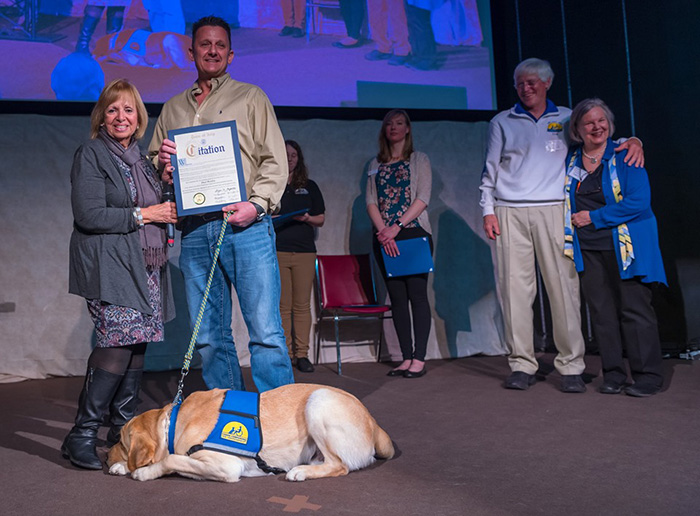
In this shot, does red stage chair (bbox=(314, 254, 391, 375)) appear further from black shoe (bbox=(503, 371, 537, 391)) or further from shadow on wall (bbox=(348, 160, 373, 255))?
black shoe (bbox=(503, 371, 537, 391))

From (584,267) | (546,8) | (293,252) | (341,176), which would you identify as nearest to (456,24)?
(546,8)

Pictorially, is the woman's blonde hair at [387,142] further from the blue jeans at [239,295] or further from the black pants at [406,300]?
Result: the blue jeans at [239,295]

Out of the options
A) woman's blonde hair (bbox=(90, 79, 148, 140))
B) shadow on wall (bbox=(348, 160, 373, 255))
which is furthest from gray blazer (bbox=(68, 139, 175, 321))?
shadow on wall (bbox=(348, 160, 373, 255))

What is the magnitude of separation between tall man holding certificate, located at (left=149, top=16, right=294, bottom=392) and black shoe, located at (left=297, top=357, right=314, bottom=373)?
2270 millimetres

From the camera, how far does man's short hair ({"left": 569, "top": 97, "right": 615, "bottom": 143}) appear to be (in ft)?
12.4

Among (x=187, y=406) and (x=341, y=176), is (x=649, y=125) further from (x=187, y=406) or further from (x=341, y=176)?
(x=187, y=406)

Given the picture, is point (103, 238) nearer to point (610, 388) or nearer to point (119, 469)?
point (119, 469)

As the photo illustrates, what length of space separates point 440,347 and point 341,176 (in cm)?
170

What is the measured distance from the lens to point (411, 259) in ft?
15.4

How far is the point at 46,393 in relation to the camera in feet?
14.8


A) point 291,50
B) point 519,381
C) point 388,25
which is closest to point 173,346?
point 291,50

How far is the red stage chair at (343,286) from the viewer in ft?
17.4

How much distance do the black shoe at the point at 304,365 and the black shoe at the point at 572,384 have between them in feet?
6.25

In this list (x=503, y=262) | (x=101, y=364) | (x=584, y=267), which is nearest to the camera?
(x=101, y=364)
